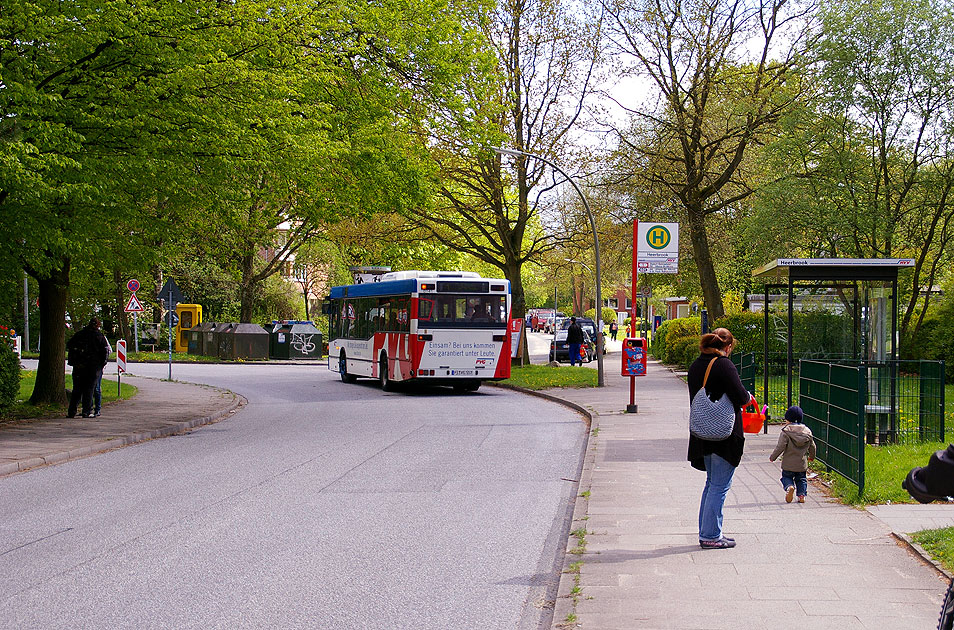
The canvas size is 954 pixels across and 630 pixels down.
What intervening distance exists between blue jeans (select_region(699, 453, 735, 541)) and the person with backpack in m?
13.7

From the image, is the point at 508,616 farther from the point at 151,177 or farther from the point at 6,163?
the point at 151,177

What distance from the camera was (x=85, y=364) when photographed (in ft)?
58.7

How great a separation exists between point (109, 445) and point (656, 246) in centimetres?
956

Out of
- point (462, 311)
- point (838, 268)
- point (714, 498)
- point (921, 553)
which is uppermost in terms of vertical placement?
point (838, 268)

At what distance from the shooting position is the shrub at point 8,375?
707 inches

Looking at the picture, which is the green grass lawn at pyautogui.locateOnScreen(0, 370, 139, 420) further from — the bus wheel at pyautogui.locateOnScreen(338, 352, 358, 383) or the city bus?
the bus wheel at pyautogui.locateOnScreen(338, 352, 358, 383)

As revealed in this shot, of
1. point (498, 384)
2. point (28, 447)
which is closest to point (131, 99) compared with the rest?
point (28, 447)

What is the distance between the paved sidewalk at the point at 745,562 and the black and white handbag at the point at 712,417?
0.82 m

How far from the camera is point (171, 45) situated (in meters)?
15.9

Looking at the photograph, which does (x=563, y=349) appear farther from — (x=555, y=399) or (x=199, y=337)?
(x=555, y=399)

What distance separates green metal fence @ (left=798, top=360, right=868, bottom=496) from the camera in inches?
Answer: 346

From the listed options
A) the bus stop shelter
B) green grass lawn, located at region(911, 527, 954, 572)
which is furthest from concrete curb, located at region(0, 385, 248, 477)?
green grass lawn, located at region(911, 527, 954, 572)

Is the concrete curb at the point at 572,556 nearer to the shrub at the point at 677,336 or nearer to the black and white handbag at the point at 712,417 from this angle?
the black and white handbag at the point at 712,417

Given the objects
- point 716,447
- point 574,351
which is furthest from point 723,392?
point 574,351
